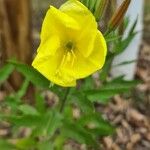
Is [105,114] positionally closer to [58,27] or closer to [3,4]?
[3,4]

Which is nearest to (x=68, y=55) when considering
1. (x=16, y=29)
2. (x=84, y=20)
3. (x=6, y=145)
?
(x=84, y=20)

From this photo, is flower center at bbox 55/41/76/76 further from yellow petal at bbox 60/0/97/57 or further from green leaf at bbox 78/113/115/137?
green leaf at bbox 78/113/115/137

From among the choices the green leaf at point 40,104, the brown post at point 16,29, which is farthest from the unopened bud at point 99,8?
the brown post at point 16,29

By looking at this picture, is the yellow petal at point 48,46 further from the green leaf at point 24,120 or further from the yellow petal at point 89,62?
the green leaf at point 24,120

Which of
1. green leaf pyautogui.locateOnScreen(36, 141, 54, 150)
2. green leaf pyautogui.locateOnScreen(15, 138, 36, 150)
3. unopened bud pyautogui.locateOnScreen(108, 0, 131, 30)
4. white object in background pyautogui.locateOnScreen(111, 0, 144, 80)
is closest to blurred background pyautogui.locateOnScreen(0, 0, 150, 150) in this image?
white object in background pyautogui.locateOnScreen(111, 0, 144, 80)

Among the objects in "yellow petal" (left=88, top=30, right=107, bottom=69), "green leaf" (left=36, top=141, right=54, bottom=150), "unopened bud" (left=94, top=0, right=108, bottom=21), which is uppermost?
"unopened bud" (left=94, top=0, right=108, bottom=21)

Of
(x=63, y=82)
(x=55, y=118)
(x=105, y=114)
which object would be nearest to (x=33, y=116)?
(x=55, y=118)

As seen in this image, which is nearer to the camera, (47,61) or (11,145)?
(47,61)

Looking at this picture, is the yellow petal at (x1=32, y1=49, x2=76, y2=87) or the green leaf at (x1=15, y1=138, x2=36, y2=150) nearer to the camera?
the yellow petal at (x1=32, y1=49, x2=76, y2=87)
